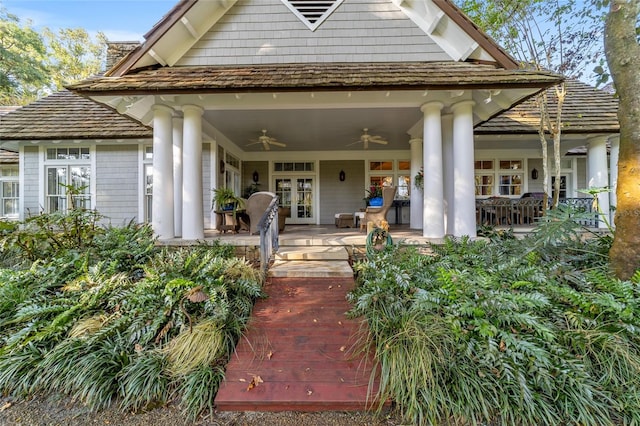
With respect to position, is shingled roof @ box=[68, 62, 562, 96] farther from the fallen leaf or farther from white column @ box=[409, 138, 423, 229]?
the fallen leaf

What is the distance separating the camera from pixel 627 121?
317cm

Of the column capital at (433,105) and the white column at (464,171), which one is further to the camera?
the column capital at (433,105)

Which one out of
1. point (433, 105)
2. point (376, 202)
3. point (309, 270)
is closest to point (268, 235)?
point (309, 270)

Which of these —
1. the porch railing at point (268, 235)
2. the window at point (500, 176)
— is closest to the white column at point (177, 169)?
the porch railing at point (268, 235)

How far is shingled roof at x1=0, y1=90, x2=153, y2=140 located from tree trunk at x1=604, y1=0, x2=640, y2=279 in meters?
8.77

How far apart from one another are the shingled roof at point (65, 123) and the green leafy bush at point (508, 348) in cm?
772

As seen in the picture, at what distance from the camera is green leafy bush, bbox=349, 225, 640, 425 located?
210 centimetres

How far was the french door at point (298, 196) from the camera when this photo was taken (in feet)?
35.0

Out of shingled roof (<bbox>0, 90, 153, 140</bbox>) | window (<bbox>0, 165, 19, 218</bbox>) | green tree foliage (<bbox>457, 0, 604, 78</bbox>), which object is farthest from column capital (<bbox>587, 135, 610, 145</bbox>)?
window (<bbox>0, 165, 19, 218</bbox>)

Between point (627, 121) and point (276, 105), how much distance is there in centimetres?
529

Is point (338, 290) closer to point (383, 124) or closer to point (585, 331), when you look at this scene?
point (585, 331)

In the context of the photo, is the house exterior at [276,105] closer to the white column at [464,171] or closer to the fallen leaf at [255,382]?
the white column at [464,171]

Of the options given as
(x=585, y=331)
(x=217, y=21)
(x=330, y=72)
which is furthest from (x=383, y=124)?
(x=585, y=331)

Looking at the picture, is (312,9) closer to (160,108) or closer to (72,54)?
(160,108)
